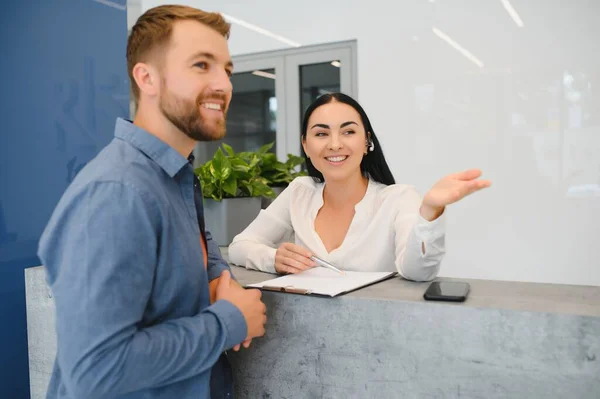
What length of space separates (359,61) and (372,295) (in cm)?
361

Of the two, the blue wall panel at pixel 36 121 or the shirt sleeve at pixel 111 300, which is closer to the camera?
the shirt sleeve at pixel 111 300

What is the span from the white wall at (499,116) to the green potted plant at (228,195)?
2096mm

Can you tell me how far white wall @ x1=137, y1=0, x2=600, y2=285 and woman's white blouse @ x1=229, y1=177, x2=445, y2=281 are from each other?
90.8 inches

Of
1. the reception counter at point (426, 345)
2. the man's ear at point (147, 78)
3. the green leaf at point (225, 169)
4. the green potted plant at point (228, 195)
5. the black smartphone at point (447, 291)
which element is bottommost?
the reception counter at point (426, 345)

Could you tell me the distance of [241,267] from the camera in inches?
73.8

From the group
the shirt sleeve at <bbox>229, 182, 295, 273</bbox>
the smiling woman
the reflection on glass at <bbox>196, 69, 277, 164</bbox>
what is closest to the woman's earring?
the smiling woman

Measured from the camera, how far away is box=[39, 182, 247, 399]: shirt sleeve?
856mm

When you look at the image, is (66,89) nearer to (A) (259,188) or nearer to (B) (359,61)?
(A) (259,188)

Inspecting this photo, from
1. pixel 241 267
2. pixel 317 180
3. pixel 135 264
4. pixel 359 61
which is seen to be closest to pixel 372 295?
pixel 135 264

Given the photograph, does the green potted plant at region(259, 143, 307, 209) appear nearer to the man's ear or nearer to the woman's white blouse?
the woman's white blouse

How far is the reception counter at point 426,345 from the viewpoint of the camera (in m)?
1.06

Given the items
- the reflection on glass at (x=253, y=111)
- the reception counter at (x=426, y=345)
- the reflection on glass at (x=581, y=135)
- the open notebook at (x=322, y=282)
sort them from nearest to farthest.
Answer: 1. the reception counter at (x=426, y=345)
2. the open notebook at (x=322, y=282)
3. the reflection on glass at (x=581, y=135)
4. the reflection on glass at (x=253, y=111)

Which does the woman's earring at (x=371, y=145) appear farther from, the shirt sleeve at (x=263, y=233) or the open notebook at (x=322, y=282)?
the open notebook at (x=322, y=282)

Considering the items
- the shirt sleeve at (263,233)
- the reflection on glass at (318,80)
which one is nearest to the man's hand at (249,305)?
the shirt sleeve at (263,233)
